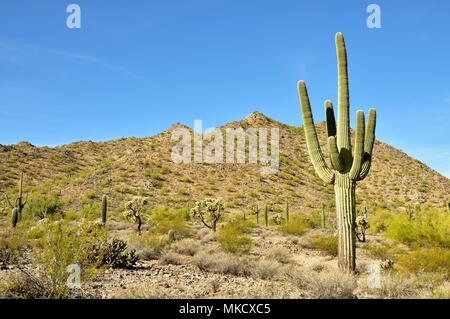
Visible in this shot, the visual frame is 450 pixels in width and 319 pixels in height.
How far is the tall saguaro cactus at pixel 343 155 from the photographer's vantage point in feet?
31.9

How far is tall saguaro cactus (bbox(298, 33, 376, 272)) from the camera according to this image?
31.9 ft

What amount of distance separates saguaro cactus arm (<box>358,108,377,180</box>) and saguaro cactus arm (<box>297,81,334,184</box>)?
2.41 ft

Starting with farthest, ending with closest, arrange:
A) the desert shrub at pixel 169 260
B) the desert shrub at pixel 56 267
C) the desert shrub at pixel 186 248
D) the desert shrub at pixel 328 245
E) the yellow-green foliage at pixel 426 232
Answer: the desert shrub at pixel 328 245 → the desert shrub at pixel 186 248 → the yellow-green foliage at pixel 426 232 → the desert shrub at pixel 169 260 → the desert shrub at pixel 56 267

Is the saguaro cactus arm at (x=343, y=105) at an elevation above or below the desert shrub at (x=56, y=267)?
above

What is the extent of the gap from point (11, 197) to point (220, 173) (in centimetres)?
1885

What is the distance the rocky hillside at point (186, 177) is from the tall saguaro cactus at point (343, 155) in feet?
78.4

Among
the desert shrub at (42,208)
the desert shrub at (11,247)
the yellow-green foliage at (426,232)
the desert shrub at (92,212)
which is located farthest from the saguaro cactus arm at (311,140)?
the desert shrub at (42,208)

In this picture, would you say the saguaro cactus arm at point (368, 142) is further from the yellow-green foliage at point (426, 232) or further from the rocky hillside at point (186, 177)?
the rocky hillside at point (186, 177)

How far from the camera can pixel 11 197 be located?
33062mm

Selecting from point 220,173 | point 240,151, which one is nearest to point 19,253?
point 220,173

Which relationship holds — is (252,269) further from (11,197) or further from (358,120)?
(11,197)

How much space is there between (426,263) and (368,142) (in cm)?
310

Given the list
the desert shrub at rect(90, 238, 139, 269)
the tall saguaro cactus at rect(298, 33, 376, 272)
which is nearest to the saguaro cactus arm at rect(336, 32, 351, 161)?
the tall saguaro cactus at rect(298, 33, 376, 272)

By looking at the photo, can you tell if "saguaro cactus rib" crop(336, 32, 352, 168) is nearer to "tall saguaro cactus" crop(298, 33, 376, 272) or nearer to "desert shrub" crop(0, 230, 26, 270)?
"tall saguaro cactus" crop(298, 33, 376, 272)
